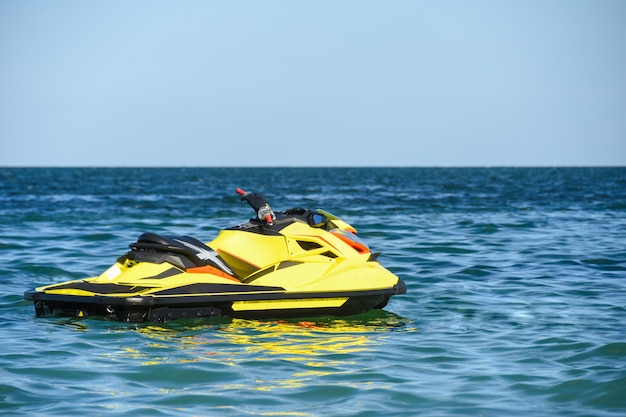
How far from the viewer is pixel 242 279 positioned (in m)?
10.7

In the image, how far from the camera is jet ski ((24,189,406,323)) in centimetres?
983

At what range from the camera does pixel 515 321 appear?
35.6 feet

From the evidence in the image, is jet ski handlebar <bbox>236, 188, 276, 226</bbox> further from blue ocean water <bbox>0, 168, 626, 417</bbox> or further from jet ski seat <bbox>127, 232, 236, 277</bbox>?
blue ocean water <bbox>0, 168, 626, 417</bbox>

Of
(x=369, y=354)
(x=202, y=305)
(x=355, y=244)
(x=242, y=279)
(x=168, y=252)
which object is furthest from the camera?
(x=355, y=244)

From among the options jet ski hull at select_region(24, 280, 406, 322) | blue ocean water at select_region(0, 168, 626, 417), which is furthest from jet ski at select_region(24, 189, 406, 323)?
Answer: blue ocean water at select_region(0, 168, 626, 417)

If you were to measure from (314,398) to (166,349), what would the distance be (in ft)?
6.96

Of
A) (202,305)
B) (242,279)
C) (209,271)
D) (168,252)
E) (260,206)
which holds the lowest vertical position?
(202,305)

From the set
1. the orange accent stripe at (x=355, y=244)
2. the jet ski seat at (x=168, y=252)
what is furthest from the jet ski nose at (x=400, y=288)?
the jet ski seat at (x=168, y=252)

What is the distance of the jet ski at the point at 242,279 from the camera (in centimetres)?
983

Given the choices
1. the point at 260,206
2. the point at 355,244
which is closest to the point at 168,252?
the point at 260,206

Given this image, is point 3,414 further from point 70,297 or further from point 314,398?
point 70,297

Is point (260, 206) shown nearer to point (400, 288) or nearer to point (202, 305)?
point (202, 305)

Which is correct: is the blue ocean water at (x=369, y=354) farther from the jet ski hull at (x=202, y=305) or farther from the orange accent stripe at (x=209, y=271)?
the orange accent stripe at (x=209, y=271)

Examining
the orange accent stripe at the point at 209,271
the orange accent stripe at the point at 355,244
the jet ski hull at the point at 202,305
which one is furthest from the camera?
the orange accent stripe at the point at 355,244
